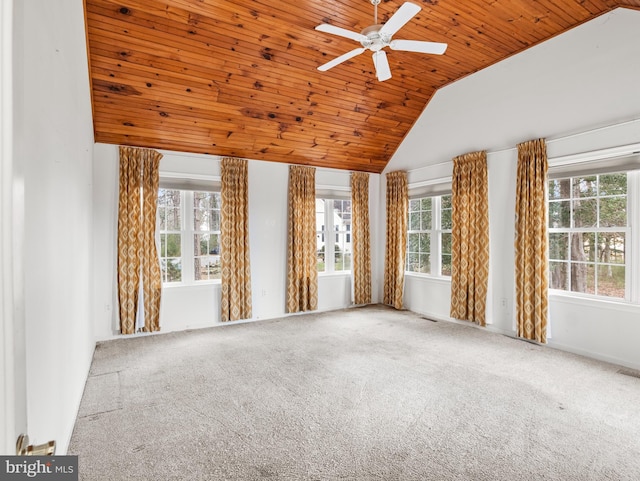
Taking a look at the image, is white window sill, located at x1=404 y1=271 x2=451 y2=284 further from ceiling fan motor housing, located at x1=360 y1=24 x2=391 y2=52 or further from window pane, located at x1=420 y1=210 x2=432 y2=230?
ceiling fan motor housing, located at x1=360 y1=24 x2=391 y2=52

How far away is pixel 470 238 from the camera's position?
488 cm

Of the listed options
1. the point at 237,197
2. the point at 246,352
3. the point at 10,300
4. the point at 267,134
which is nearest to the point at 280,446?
the point at 246,352

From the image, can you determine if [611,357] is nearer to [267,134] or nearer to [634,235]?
[634,235]

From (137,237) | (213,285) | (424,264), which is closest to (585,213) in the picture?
(424,264)

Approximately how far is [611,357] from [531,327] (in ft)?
2.50

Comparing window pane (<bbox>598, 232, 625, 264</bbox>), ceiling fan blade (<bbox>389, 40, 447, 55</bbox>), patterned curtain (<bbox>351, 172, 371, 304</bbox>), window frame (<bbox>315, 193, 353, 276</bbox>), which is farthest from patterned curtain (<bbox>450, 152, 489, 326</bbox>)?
ceiling fan blade (<bbox>389, 40, 447, 55</bbox>)

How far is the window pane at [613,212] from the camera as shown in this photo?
3605 mm

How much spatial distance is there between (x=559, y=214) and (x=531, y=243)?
0.47 metres

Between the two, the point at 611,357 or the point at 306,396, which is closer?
the point at 306,396

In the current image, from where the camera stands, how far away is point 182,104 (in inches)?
164

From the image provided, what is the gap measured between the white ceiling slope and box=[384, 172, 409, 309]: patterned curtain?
73 cm

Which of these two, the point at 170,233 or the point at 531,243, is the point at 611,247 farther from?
the point at 170,233

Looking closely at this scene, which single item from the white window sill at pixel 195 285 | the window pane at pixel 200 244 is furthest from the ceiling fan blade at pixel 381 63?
the white window sill at pixel 195 285

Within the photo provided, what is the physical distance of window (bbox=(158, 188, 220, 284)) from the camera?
4898mm
